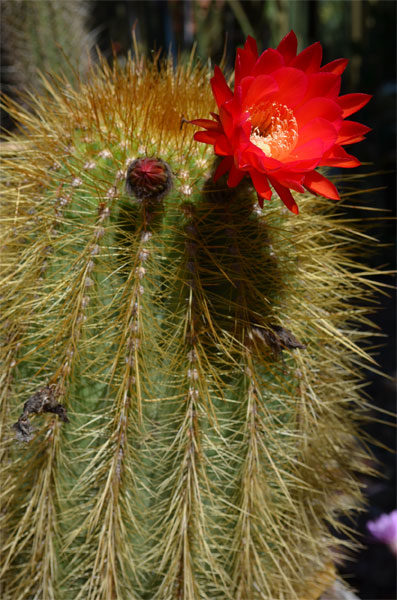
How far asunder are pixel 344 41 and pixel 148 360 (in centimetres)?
231

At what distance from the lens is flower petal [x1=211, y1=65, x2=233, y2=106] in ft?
1.80

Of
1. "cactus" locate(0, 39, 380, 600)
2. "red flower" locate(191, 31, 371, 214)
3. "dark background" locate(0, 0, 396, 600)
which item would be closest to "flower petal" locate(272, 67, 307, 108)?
"red flower" locate(191, 31, 371, 214)

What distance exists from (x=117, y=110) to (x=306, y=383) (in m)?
0.42

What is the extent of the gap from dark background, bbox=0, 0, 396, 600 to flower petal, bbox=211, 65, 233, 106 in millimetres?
1258

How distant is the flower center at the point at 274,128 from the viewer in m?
0.57

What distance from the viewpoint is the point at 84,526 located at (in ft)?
2.11

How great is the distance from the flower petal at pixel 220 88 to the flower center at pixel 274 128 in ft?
0.10

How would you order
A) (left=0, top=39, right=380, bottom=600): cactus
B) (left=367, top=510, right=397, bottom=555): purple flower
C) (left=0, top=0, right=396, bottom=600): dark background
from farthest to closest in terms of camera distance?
1. (left=0, top=0, right=396, bottom=600): dark background
2. (left=367, top=510, right=397, bottom=555): purple flower
3. (left=0, top=39, right=380, bottom=600): cactus

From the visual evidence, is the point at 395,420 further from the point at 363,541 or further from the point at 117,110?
the point at 117,110

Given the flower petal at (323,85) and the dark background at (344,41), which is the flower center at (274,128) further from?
the dark background at (344,41)

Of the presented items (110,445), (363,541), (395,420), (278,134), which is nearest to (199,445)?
(110,445)

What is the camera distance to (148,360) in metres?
0.63

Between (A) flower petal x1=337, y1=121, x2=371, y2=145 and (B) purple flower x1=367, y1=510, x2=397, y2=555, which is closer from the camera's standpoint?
(A) flower petal x1=337, y1=121, x2=371, y2=145

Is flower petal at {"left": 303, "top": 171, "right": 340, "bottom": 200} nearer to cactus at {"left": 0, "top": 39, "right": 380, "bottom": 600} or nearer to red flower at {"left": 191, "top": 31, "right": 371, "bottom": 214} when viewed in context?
red flower at {"left": 191, "top": 31, "right": 371, "bottom": 214}
